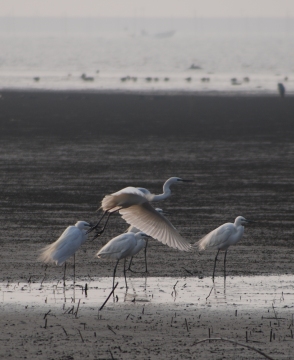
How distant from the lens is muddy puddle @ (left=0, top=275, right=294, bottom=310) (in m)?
→ 11.5

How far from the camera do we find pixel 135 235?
1329cm

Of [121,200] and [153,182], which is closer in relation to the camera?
[121,200]

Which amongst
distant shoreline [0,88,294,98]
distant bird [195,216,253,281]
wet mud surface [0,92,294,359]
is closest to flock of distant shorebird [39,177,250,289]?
distant bird [195,216,253,281]

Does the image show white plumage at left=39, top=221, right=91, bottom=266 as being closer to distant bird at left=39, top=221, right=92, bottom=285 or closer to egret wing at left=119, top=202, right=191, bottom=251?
distant bird at left=39, top=221, right=92, bottom=285

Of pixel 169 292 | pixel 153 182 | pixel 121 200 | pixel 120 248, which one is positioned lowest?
pixel 169 292

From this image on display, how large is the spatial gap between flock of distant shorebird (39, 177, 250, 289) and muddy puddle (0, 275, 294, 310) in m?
0.45

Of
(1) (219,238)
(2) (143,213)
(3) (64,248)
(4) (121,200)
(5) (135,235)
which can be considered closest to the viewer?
(3) (64,248)

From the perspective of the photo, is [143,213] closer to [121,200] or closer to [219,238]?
[121,200]

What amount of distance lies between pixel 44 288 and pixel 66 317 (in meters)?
1.58

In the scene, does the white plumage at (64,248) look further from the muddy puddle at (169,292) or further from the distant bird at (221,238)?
the distant bird at (221,238)

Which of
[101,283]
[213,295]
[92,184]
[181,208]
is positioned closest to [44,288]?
[101,283]

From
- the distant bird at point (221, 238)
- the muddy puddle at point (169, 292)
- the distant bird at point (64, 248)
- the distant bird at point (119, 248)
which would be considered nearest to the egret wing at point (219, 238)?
the distant bird at point (221, 238)

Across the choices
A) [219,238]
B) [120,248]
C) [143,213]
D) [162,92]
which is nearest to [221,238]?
[219,238]

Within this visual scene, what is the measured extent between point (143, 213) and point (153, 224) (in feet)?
1.17
